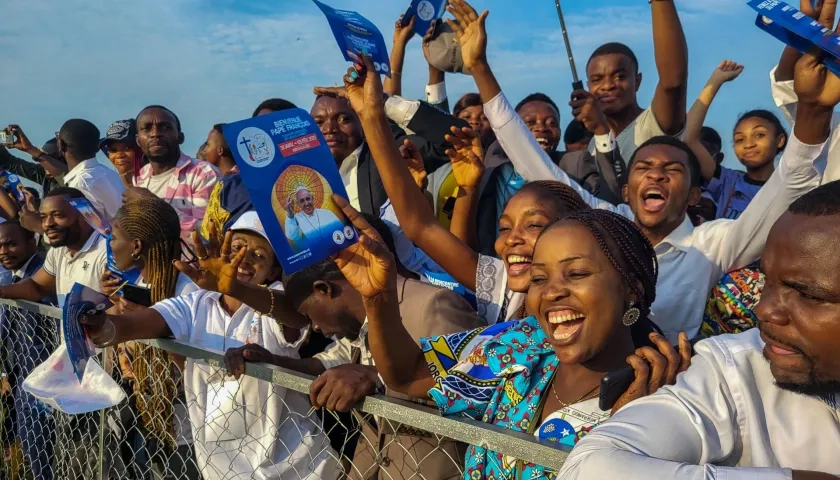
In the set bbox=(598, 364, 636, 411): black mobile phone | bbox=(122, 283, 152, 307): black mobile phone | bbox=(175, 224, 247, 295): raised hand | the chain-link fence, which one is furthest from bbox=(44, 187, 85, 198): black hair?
bbox=(598, 364, 636, 411): black mobile phone

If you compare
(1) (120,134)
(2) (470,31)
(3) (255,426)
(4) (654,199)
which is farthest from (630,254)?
(1) (120,134)

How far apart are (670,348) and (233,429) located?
6.88 feet

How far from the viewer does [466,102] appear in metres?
6.01

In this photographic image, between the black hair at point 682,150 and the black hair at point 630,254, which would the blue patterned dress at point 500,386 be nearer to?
the black hair at point 630,254

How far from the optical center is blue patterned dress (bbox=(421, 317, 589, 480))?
2121 mm

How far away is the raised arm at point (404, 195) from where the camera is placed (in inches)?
130

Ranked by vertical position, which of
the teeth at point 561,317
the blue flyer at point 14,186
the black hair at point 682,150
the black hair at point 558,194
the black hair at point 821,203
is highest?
the black hair at point 821,203

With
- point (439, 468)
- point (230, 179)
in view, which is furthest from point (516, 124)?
point (230, 179)

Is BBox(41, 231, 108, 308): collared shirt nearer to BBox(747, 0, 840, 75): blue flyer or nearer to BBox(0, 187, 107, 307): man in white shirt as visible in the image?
BBox(0, 187, 107, 307): man in white shirt

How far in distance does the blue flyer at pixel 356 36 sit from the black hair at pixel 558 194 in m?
0.85

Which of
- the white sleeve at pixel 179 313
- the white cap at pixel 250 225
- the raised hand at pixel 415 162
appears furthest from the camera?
the raised hand at pixel 415 162

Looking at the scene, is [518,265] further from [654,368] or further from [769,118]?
[769,118]

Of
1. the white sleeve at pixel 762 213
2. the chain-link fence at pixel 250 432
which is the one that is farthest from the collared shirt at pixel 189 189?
the white sleeve at pixel 762 213

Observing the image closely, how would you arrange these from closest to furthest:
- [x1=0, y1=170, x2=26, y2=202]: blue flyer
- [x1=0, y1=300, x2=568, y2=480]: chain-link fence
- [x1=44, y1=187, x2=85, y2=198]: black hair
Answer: [x1=0, y1=300, x2=568, y2=480]: chain-link fence → [x1=44, y1=187, x2=85, y2=198]: black hair → [x1=0, y1=170, x2=26, y2=202]: blue flyer
